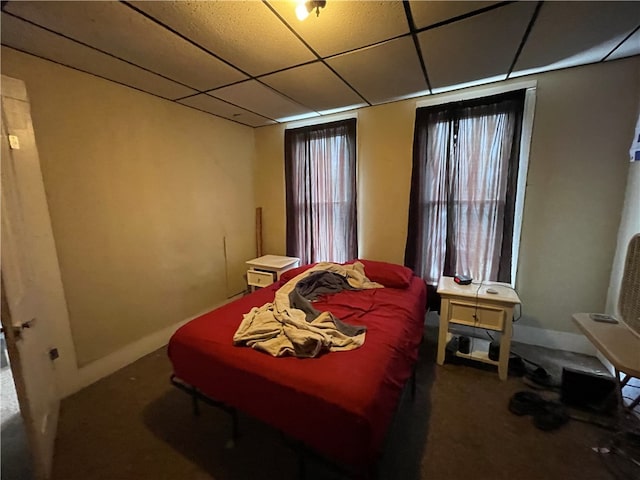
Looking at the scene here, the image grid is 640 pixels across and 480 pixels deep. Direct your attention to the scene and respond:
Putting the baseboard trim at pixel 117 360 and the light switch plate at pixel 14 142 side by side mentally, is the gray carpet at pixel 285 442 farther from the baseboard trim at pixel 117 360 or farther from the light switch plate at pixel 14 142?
the light switch plate at pixel 14 142

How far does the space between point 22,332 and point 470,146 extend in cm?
353

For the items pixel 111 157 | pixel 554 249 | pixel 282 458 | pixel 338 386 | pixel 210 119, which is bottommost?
pixel 282 458

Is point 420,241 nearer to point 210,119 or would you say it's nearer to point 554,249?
point 554,249

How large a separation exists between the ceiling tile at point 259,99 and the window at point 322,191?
12.7 inches

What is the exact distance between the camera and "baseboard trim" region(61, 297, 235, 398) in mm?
2118

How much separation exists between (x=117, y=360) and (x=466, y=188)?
367 cm

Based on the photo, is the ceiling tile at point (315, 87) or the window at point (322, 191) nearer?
the ceiling tile at point (315, 87)

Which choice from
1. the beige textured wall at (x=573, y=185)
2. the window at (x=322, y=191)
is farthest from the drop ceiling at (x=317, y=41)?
the window at (x=322, y=191)

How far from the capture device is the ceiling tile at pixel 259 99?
2421 mm

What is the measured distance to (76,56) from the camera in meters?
1.81

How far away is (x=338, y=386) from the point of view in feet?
3.91

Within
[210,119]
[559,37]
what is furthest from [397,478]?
[210,119]

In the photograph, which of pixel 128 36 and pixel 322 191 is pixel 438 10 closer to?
pixel 128 36

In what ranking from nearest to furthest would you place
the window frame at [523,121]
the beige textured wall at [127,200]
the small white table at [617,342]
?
the small white table at [617,342]
the beige textured wall at [127,200]
the window frame at [523,121]
